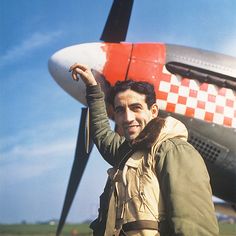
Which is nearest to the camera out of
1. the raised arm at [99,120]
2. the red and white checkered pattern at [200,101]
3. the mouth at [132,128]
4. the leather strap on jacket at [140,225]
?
the leather strap on jacket at [140,225]

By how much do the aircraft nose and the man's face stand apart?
34.8 inches

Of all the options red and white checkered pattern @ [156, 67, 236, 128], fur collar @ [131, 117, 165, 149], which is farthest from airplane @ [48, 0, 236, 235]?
fur collar @ [131, 117, 165, 149]

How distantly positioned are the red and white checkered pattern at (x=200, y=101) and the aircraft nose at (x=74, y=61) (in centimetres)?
49

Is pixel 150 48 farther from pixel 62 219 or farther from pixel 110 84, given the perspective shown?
pixel 62 219

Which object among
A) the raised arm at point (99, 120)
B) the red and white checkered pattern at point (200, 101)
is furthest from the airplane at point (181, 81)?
the raised arm at point (99, 120)

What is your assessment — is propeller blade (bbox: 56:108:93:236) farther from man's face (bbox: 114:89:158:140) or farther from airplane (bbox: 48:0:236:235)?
man's face (bbox: 114:89:158:140)

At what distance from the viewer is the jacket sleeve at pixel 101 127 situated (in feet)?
6.31

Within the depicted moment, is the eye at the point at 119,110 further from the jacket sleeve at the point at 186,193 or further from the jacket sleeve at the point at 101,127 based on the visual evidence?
the jacket sleeve at the point at 186,193

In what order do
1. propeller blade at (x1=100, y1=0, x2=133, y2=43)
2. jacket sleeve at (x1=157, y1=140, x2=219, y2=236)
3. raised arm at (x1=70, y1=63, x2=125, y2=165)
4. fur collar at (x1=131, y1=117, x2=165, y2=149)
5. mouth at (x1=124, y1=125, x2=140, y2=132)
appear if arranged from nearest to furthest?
1. jacket sleeve at (x1=157, y1=140, x2=219, y2=236)
2. fur collar at (x1=131, y1=117, x2=165, y2=149)
3. mouth at (x1=124, y1=125, x2=140, y2=132)
4. raised arm at (x1=70, y1=63, x2=125, y2=165)
5. propeller blade at (x1=100, y1=0, x2=133, y2=43)

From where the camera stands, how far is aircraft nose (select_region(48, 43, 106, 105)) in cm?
266

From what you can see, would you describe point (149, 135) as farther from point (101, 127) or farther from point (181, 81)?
point (181, 81)

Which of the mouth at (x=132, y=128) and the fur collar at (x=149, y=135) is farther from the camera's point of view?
the mouth at (x=132, y=128)

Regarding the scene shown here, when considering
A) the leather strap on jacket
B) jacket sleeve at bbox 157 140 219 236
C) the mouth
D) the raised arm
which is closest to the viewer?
jacket sleeve at bbox 157 140 219 236

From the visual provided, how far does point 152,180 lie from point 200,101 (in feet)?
4.38
